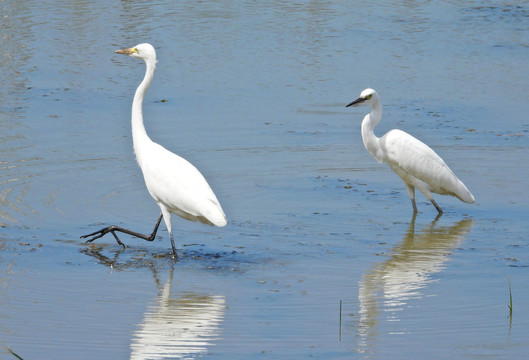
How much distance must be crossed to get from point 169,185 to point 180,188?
0.12 metres

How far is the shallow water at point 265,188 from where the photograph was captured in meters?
6.41

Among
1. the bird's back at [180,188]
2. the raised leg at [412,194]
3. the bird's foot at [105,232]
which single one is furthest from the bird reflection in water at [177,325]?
the raised leg at [412,194]

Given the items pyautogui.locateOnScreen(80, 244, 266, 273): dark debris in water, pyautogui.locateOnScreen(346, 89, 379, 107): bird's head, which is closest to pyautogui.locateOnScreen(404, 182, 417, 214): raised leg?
pyautogui.locateOnScreen(346, 89, 379, 107): bird's head

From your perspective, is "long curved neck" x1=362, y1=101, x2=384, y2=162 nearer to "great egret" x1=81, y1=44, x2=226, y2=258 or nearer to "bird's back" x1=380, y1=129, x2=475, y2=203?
"bird's back" x1=380, y1=129, x2=475, y2=203

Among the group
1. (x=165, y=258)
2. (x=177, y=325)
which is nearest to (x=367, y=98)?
(x=165, y=258)

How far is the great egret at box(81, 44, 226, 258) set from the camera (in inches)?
303

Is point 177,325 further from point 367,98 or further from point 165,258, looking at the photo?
point 367,98

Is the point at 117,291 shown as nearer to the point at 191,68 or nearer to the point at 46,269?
the point at 46,269

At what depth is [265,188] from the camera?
10.0 m

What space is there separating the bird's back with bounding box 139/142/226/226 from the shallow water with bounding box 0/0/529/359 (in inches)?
16.7

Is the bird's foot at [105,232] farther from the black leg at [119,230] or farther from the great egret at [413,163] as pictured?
the great egret at [413,163]

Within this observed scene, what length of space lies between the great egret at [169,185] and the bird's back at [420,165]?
2.64 meters

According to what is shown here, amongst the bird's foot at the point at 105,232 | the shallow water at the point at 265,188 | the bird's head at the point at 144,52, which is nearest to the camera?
the shallow water at the point at 265,188

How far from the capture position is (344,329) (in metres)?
6.40
